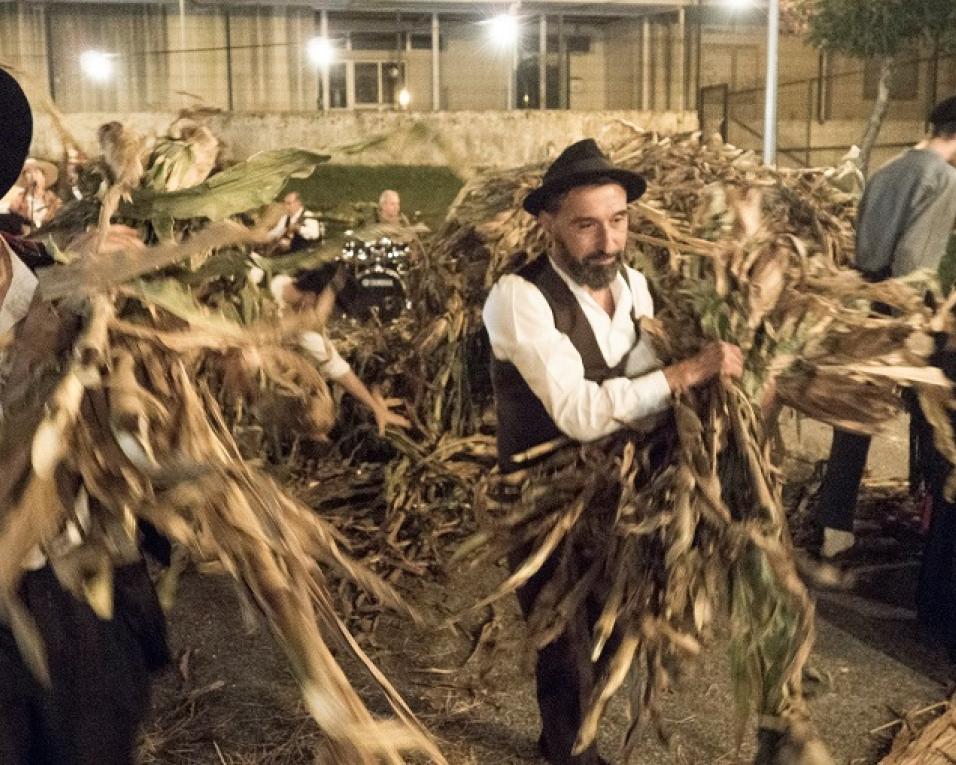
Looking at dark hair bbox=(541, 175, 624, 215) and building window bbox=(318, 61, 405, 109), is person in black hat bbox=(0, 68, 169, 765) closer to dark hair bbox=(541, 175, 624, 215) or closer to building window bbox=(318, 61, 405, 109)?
dark hair bbox=(541, 175, 624, 215)

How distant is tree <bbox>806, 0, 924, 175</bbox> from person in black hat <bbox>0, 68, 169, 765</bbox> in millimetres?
14254

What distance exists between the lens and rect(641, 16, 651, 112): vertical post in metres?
21.8

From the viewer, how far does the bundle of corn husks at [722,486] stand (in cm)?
270

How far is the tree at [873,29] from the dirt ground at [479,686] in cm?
1190

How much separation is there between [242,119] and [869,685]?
567 inches

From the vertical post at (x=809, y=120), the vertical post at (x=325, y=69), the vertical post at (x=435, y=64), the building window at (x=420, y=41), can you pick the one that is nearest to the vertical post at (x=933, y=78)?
the vertical post at (x=809, y=120)

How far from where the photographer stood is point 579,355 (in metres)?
3.04

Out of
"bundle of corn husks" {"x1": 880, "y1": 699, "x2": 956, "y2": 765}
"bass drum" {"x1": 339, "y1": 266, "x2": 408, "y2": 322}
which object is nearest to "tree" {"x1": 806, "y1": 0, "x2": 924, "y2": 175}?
"bass drum" {"x1": 339, "y1": 266, "x2": 408, "y2": 322}

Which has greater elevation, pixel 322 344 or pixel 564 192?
pixel 564 192

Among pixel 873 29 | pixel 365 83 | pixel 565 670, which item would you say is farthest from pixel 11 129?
pixel 365 83

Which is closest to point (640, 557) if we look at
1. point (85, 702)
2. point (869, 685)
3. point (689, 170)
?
point (85, 702)

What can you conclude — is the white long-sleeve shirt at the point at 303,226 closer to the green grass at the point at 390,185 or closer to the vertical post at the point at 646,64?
the green grass at the point at 390,185

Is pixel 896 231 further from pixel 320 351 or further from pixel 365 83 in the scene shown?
pixel 365 83

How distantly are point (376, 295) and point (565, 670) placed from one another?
3352 mm
